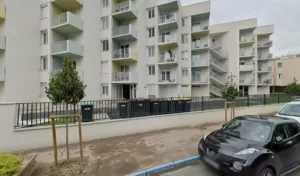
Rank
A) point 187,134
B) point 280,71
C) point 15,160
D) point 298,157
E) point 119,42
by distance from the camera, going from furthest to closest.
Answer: point 280,71 → point 119,42 → point 187,134 → point 298,157 → point 15,160

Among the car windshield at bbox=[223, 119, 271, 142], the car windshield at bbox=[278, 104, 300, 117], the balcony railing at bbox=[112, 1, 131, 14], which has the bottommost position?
the car windshield at bbox=[223, 119, 271, 142]

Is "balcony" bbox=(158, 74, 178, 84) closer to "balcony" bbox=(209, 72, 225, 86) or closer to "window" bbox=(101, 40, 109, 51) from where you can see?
"balcony" bbox=(209, 72, 225, 86)

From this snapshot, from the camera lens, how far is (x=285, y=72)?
4028 cm

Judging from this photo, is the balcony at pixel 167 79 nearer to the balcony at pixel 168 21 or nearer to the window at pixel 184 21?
the balcony at pixel 168 21

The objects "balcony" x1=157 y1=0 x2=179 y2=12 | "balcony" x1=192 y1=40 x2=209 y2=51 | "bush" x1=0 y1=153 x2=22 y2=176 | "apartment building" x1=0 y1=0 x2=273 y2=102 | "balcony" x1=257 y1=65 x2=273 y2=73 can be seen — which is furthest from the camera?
"balcony" x1=257 y1=65 x2=273 y2=73

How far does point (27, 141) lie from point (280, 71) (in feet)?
173

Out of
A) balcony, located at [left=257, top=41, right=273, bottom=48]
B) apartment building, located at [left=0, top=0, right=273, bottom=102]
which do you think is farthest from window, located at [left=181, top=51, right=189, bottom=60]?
balcony, located at [left=257, top=41, right=273, bottom=48]

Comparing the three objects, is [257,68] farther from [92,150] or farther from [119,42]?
[92,150]

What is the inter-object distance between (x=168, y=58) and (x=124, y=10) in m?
8.29

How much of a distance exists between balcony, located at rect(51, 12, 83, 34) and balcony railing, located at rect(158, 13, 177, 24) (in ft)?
34.8

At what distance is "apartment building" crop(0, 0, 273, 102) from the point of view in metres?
14.7

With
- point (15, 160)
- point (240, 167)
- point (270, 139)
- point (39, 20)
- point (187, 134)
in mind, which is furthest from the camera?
point (39, 20)

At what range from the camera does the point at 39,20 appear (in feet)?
54.0

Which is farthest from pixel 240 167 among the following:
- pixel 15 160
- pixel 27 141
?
pixel 27 141
